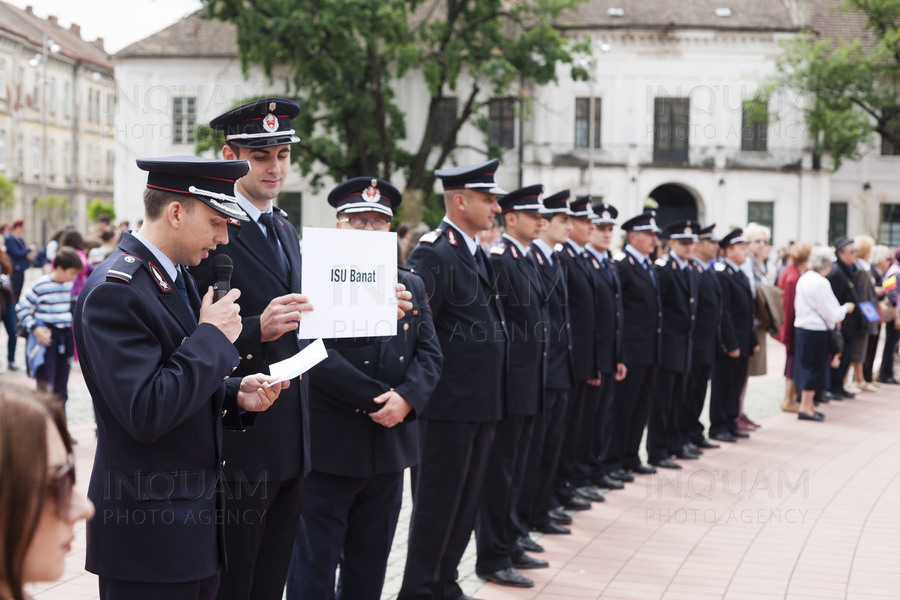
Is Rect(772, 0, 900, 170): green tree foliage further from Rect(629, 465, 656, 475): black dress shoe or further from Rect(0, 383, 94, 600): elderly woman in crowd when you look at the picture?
Rect(0, 383, 94, 600): elderly woman in crowd

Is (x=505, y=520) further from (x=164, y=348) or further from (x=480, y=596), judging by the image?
(x=164, y=348)

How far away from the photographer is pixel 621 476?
955 centimetres

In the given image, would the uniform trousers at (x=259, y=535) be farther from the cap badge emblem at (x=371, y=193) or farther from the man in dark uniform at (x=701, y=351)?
the man in dark uniform at (x=701, y=351)

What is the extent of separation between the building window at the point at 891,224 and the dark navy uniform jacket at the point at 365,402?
42646 millimetres

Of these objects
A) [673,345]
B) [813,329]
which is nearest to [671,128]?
[813,329]

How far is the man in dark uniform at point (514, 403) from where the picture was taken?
21.2 feet

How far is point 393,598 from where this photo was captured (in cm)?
591

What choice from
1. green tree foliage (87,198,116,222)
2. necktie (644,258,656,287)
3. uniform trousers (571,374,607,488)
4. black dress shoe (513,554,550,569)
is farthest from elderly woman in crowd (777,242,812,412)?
green tree foliage (87,198,116,222)

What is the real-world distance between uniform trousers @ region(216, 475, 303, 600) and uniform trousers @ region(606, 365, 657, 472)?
5873mm

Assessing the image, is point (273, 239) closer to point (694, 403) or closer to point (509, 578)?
point (509, 578)

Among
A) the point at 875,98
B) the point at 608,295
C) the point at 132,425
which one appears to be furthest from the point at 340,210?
the point at 875,98

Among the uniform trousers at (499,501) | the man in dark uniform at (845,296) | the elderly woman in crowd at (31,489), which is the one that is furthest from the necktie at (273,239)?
the man in dark uniform at (845,296)

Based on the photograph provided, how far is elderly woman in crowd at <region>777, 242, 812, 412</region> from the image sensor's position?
1440cm

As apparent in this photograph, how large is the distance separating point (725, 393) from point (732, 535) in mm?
4606
